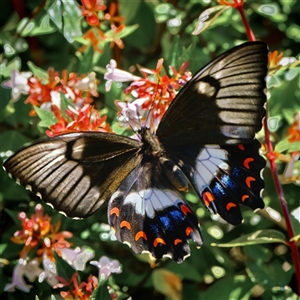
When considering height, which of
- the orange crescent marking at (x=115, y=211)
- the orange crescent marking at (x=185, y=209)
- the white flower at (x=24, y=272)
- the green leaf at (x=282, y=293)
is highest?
the orange crescent marking at (x=115, y=211)

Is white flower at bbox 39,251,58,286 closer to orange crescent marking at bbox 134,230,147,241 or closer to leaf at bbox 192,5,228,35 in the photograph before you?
orange crescent marking at bbox 134,230,147,241

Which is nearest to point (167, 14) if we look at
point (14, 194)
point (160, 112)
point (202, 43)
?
point (202, 43)

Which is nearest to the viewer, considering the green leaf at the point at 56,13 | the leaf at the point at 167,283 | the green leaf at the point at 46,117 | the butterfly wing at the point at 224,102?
the butterfly wing at the point at 224,102

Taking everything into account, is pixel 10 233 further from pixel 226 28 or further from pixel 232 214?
pixel 226 28

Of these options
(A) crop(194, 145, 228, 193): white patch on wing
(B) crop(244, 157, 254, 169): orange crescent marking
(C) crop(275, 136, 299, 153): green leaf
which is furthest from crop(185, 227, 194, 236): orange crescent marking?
(C) crop(275, 136, 299, 153): green leaf

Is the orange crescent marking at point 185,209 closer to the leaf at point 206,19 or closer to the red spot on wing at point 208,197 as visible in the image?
the red spot on wing at point 208,197

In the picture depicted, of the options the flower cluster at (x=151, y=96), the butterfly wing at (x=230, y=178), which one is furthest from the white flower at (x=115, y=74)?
the butterfly wing at (x=230, y=178)

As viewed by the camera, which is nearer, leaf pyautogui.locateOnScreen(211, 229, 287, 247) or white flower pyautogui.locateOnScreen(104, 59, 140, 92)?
leaf pyautogui.locateOnScreen(211, 229, 287, 247)
